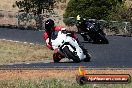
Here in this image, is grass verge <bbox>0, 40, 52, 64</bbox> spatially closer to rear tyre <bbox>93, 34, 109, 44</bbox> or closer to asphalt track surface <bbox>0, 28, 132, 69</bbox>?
asphalt track surface <bbox>0, 28, 132, 69</bbox>

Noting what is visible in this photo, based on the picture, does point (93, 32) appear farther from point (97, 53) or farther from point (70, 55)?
point (70, 55)

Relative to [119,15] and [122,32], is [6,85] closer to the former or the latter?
[122,32]

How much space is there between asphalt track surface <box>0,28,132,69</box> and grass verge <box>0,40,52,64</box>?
77.4 inches

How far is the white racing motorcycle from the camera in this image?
21.9 metres

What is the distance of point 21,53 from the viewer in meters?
28.5

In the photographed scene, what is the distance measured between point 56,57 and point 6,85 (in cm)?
958

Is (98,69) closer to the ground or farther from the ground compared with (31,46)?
farther from the ground

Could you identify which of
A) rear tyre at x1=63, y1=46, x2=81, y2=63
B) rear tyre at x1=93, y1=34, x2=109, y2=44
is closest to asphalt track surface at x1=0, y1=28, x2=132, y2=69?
rear tyre at x1=63, y1=46, x2=81, y2=63

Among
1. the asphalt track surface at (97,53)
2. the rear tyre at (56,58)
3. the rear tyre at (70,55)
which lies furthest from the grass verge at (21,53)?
the rear tyre at (70,55)

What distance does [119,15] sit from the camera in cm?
4281

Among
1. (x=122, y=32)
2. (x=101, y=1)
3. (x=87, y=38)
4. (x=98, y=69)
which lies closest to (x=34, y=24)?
(x=101, y=1)

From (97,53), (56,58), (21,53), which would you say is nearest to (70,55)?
(56,58)

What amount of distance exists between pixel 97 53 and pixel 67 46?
4.86 m

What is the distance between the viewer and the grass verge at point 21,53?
1005 inches
